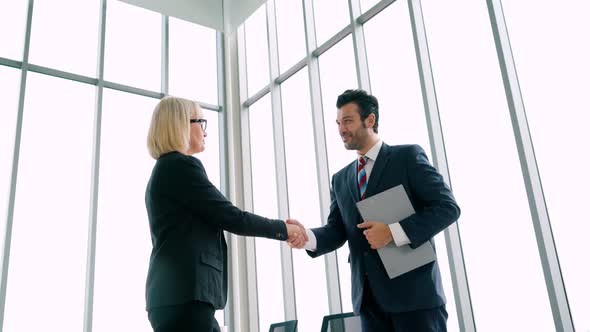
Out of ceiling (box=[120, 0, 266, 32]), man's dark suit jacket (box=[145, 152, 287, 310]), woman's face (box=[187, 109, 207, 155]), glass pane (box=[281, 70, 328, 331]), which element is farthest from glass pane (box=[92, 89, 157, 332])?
man's dark suit jacket (box=[145, 152, 287, 310])

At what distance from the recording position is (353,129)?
231cm

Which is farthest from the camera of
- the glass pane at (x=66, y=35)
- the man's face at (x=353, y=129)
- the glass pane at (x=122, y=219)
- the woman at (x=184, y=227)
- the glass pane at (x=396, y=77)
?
the glass pane at (x=66, y=35)

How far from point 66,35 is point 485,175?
4.02 m

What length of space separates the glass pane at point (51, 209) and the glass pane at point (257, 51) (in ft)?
5.55

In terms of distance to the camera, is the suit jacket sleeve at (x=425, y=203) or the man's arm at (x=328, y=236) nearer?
the suit jacket sleeve at (x=425, y=203)

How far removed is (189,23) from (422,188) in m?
4.31

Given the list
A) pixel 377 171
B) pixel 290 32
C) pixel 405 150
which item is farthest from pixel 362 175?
pixel 290 32

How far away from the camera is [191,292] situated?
1682 mm

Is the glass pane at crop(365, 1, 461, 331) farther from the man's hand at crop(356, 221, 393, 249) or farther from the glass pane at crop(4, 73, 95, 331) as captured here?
the glass pane at crop(4, 73, 95, 331)

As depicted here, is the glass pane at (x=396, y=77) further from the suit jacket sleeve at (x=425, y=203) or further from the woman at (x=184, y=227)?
the woman at (x=184, y=227)

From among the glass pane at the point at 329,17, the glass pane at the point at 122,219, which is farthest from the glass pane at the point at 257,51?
the glass pane at the point at 122,219

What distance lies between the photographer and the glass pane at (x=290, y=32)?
4809 millimetres

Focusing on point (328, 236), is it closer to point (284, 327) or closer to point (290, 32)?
point (284, 327)

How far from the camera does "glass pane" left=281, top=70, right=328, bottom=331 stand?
4203 millimetres
